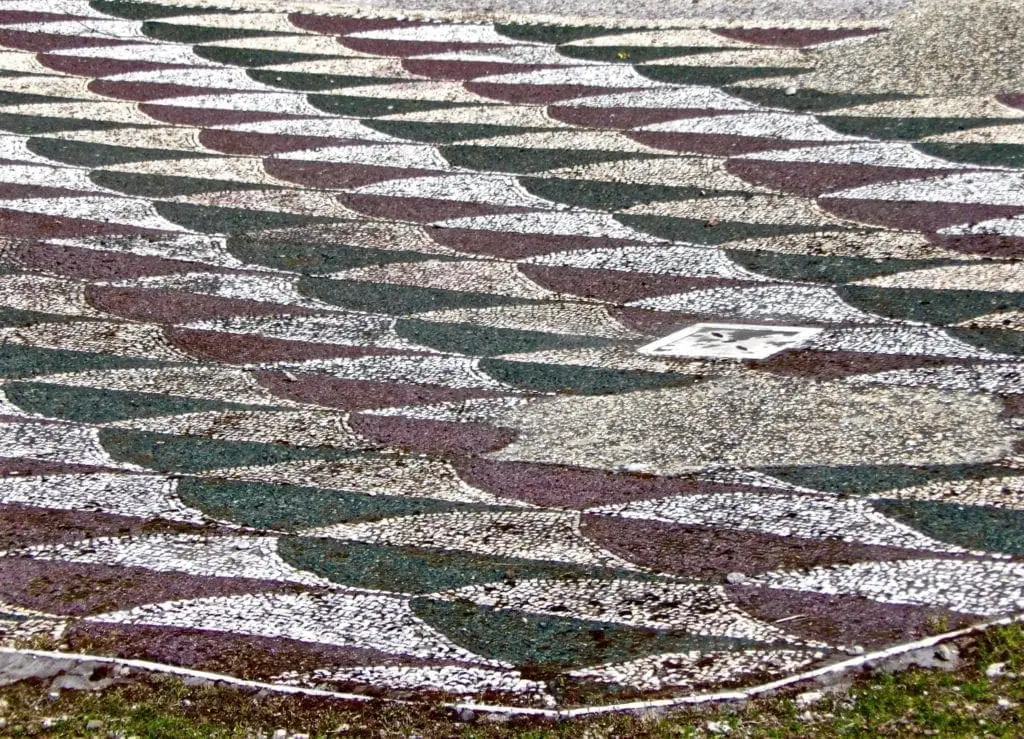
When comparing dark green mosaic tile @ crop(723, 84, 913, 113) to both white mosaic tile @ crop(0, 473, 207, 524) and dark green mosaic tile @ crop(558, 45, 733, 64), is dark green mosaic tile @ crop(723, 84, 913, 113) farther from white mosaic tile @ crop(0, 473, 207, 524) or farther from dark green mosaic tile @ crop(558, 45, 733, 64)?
white mosaic tile @ crop(0, 473, 207, 524)

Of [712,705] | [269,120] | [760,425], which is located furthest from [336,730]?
[269,120]

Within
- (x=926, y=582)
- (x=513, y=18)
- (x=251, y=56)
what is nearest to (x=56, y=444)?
(x=926, y=582)

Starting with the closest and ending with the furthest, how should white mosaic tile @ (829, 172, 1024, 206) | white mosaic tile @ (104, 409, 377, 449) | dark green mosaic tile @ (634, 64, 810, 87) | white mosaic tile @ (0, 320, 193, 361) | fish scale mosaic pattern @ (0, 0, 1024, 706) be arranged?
1. fish scale mosaic pattern @ (0, 0, 1024, 706)
2. white mosaic tile @ (104, 409, 377, 449)
3. white mosaic tile @ (0, 320, 193, 361)
4. white mosaic tile @ (829, 172, 1024, 206)
5. dark green mosaic tile @ (634, 64, 810, 87)

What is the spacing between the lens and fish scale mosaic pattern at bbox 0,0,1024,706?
10.5ft

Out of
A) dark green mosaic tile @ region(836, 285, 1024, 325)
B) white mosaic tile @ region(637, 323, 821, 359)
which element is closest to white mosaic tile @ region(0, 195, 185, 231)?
white mosaic tile @ region(637, 323, 821, 359)

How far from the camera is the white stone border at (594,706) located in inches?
110

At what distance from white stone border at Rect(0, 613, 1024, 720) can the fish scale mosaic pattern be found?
0.04 m

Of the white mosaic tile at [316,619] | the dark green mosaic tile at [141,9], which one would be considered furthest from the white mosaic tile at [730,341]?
the dark green mosaic tile at [141,9]

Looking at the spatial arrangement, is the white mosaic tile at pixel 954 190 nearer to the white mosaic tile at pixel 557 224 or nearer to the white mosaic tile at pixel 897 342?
the white mosaic tile at pixel 557 224

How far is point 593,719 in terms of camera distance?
2.76m

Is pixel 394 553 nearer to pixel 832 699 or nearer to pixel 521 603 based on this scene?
pixel 521 603

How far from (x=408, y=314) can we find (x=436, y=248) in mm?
651

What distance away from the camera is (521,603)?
10.7 ft

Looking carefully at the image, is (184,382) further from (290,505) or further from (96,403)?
(290,505)
